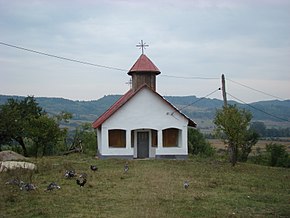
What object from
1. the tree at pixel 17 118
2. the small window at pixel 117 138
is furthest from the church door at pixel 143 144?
the tree at pixel 17 118

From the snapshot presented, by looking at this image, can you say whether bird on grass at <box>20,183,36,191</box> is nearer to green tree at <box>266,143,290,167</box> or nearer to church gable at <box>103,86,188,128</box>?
church gable at <box>103,86,188,128</box>

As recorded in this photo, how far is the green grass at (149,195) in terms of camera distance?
39.7ft

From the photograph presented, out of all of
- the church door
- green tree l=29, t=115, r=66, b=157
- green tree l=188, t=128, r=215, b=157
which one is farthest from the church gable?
green tree l=188, t=128, r=215, b=157

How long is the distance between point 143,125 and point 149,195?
50.1 ft

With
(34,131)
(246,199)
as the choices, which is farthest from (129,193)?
(34,131)

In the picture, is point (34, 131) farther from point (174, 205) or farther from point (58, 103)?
point (58, 103)

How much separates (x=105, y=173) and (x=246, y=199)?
851 centimetres

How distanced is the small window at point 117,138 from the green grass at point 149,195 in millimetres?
8219

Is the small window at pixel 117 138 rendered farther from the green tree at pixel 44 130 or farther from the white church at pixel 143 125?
the green tree at pixel 44 130

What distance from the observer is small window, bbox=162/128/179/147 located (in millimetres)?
31547

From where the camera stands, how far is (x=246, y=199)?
47.2ft

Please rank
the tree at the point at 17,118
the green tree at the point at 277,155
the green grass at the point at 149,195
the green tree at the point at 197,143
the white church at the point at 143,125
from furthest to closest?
1. the green tree at the point at 197,143
2. the green tree at the point at 277,155
3. the tree at the point at 17,118
4. the white church at the point at 143,125
5. the green grass at the point at 149,195

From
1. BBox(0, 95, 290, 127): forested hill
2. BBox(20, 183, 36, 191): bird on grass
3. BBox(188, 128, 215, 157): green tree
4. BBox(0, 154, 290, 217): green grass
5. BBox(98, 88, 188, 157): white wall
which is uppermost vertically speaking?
BBox(0, 95, 290, 127): forested hill

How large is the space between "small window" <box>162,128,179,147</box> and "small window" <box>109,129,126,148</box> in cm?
298
